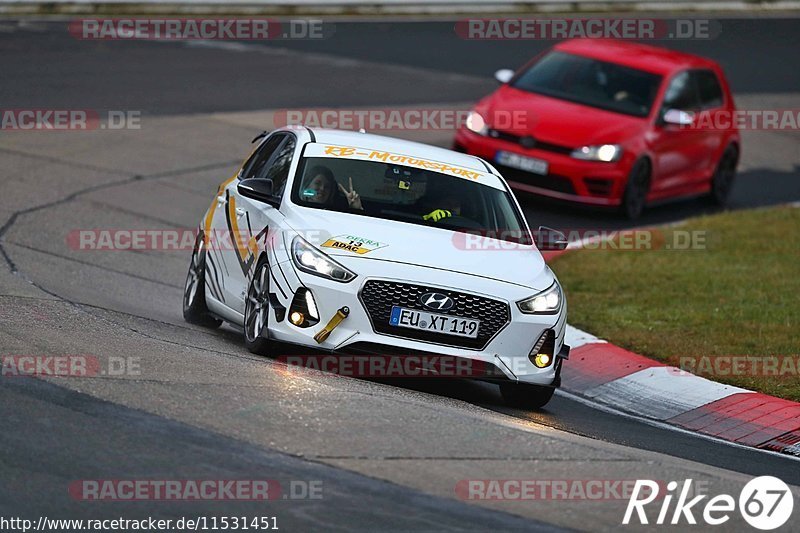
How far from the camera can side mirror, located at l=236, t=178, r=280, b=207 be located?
10234 mm

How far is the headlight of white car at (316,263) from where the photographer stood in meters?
9.23

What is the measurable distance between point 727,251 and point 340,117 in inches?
257

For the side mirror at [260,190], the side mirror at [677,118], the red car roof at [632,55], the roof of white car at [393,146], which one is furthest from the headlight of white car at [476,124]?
the side mirror at [260,190]

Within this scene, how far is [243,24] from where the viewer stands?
27812 millimetres

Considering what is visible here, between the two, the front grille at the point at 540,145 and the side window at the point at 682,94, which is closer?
the front grille at the point at 540,145

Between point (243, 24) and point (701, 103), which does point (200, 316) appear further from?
point (243, 24)

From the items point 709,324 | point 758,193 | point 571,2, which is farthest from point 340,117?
point 571,2

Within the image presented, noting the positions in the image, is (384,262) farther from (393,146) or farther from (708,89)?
(708,89)

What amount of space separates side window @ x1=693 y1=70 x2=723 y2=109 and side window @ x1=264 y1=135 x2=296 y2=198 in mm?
9800

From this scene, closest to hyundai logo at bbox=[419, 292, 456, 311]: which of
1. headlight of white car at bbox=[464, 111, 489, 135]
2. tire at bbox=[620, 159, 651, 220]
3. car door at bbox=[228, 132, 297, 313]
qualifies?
car door at bbox=[228, 132, 297, 313]

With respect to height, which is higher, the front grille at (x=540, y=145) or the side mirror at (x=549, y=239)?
the side mirror at (x=549, y=239)

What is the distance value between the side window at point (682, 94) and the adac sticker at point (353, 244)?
32.3 feet

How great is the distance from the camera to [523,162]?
1745cm

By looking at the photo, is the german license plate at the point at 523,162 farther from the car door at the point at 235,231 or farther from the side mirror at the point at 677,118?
the car door at the point at 235,231
